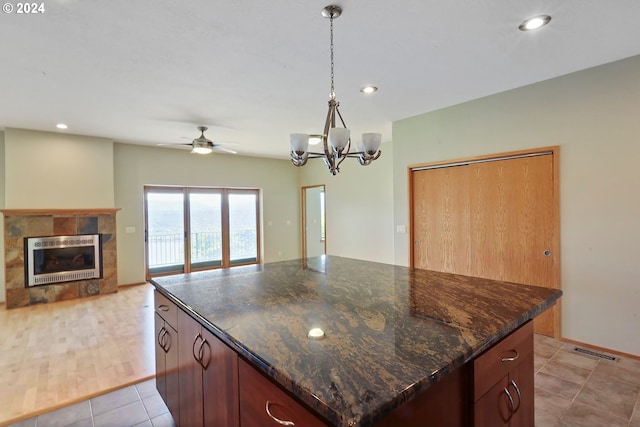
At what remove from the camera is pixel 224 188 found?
697 centimetres

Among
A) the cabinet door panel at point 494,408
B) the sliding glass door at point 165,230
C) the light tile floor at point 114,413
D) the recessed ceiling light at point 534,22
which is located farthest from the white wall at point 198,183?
the cabinet door panel at point 494,408

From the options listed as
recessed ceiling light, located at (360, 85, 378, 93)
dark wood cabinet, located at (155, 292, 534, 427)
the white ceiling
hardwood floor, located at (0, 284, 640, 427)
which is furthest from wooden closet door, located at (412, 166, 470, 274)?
dark wood cabinet, located at (155, 292, 534, 427)

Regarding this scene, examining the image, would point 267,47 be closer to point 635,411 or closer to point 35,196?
point 635,411

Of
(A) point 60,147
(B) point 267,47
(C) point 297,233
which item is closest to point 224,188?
(C) point 297,233

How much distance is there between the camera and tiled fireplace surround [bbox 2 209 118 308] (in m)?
4.58

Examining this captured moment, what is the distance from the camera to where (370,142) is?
2.28m

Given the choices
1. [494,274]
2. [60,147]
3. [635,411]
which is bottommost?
[635,411]

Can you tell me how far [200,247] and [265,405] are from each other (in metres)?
6.13

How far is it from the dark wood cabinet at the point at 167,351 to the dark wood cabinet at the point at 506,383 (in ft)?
5.02

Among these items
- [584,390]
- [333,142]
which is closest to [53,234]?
[333,142]

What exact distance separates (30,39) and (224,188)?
15.6 feet

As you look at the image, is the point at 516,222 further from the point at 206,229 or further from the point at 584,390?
the point at 206,229

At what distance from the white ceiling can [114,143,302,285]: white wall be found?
188cm

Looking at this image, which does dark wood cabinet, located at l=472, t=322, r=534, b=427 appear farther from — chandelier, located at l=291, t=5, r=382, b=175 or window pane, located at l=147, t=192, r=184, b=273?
window pane, located at l=147, t=192, r=184, b=273
